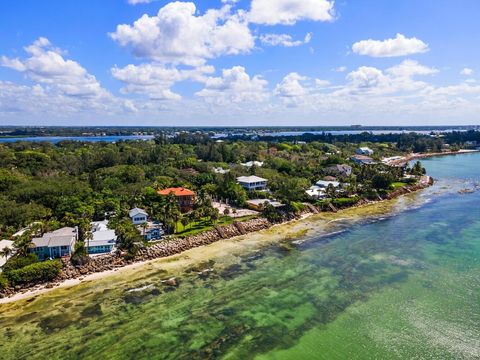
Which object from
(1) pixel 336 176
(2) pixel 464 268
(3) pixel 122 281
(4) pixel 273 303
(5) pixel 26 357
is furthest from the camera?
(1) pixel 336 176

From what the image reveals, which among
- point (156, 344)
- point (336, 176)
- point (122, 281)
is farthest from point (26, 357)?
point (336, 176)

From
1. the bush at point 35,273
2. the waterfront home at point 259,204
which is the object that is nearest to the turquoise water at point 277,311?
the bush at point 35,273

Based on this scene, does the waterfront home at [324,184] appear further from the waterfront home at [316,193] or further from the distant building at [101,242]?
the distant building at [101,242]

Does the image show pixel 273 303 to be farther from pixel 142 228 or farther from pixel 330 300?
pixel 142 228

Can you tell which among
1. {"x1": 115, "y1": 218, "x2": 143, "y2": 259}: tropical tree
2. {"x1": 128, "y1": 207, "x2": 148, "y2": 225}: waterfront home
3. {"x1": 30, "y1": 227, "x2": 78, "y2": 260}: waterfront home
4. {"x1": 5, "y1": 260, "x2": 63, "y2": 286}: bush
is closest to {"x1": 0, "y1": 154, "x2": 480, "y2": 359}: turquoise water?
{"x1": 5, "y1": 260, "x2": 63, "y2": 286}: bush

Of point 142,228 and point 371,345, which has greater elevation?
point 142,228

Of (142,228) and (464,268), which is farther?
(142,228)

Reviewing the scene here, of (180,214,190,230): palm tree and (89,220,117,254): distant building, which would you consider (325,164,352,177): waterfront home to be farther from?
(89,220,117,254): distant building
